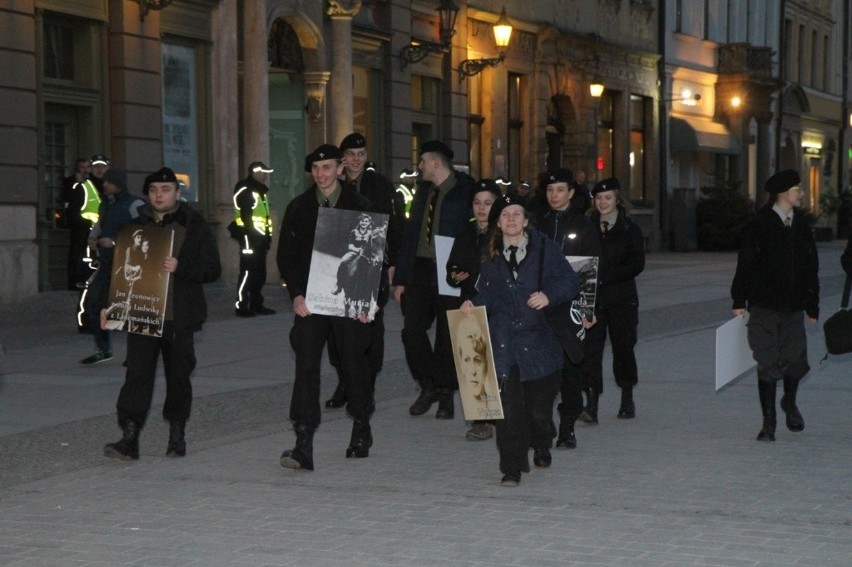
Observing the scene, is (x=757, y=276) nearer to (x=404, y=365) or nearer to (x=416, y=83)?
(x=404, y=365)

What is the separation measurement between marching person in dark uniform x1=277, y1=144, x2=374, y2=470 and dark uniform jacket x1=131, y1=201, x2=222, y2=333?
0.50 m

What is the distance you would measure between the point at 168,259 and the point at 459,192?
2.35 meters

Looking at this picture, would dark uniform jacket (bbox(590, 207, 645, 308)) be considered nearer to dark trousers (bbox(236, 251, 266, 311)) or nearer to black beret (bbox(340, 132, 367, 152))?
black beret (bbox(340, 132, 367, 152))

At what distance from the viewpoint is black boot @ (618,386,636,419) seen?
442 inches

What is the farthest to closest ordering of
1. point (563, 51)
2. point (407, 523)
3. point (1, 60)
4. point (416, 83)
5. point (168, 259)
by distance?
point (563, 51) → point (416, 83) → point (1, 60) → point (168, 259) → point (407, 523)

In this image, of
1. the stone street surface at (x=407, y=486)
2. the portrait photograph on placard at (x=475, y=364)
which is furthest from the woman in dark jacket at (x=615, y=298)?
the portrait photograph on placard at (x=475, y=364)

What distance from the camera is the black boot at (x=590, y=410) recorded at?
35.8 feet

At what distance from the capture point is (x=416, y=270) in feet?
36.9

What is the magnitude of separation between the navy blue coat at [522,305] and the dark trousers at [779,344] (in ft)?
6.93

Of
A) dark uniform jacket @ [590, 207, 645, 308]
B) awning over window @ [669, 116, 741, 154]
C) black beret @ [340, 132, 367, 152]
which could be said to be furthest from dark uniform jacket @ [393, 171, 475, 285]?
awning over window @ [669, 116, 741, 154]

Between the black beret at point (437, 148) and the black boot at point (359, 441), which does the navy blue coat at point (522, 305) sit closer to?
the black boot at point (359, 441)

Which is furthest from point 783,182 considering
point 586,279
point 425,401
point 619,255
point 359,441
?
point 359,441

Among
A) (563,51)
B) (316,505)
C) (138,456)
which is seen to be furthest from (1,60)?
(563,51)

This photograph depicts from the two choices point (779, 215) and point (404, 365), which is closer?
point (779, 215)
